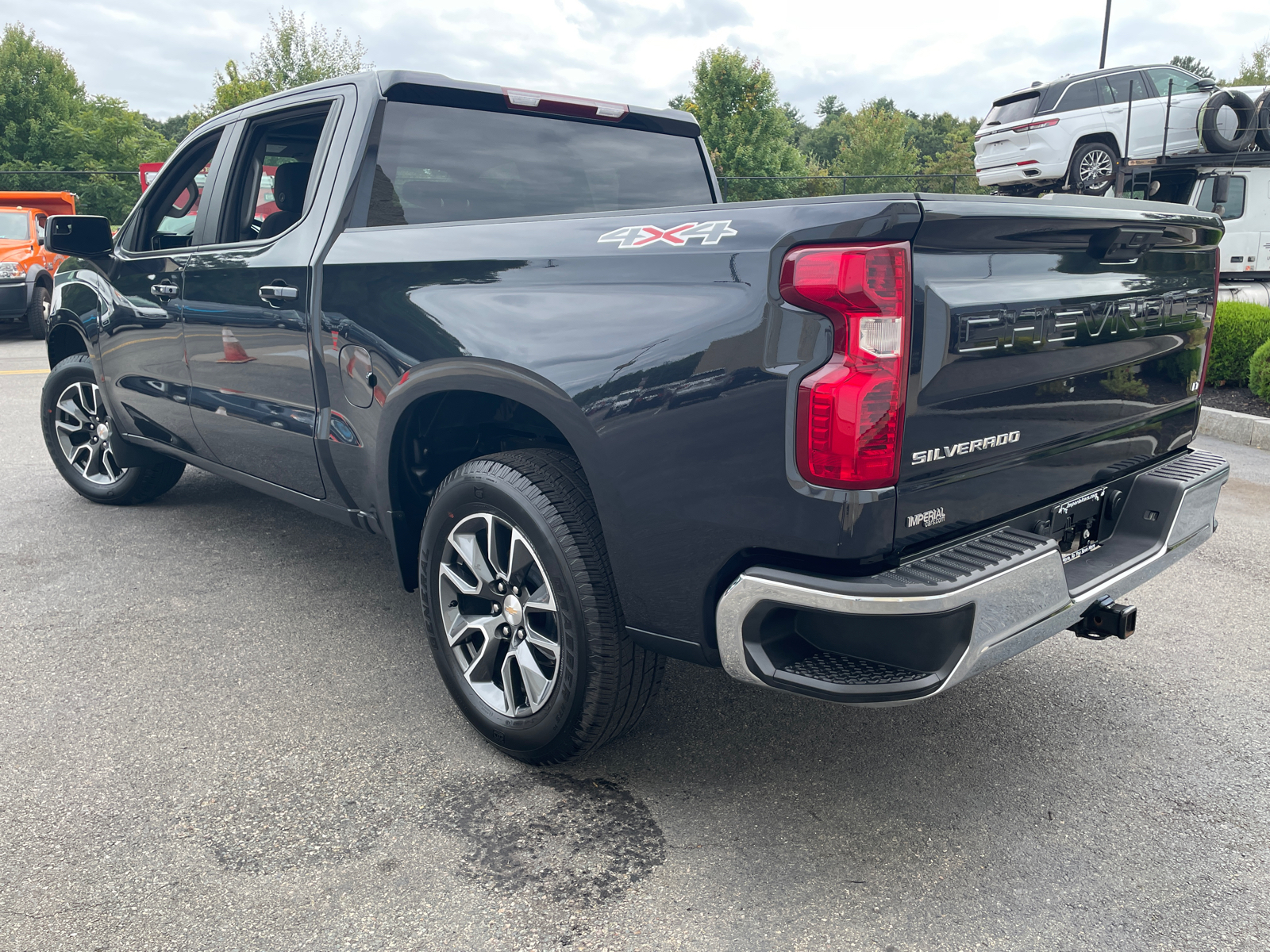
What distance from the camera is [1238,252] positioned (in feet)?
45.6

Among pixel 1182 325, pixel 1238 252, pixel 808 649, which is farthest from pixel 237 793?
pixel 1238 252

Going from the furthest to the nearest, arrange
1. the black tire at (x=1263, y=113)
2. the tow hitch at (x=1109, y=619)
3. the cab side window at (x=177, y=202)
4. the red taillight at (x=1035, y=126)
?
the red taillight at (x=1035, y=126) < the black tire at (x=1263, y=113) < the cab side window at (x=177, y=202) < the tow hitch at (x=1109, y=619)

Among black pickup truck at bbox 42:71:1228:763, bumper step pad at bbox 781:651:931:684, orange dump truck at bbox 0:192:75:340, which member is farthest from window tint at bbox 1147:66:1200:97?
orange dump truck at bbox 0:192:75:340

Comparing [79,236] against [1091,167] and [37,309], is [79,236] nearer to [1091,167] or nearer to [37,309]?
[37,309]

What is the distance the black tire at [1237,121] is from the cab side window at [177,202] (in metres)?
13.1

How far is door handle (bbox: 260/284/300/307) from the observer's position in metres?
3.34

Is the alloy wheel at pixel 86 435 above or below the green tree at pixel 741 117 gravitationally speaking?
below

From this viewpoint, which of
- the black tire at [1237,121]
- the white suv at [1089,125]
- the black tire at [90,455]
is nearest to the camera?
the black tire at [90,455]

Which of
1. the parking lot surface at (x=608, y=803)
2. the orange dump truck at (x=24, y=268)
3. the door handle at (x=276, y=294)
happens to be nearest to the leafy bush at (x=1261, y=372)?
the parking lot surface at (x=608, y=803)

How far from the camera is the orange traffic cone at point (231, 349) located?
145 inches

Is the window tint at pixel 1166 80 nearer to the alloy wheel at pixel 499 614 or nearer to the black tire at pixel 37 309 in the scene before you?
the alloy wheel at pixel 499 614

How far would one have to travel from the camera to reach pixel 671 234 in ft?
7.39

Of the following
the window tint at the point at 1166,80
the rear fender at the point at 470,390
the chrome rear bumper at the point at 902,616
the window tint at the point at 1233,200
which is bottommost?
the chrome rear bumper at the point at 902,616

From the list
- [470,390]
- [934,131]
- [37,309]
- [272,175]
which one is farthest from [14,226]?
[934,131]
